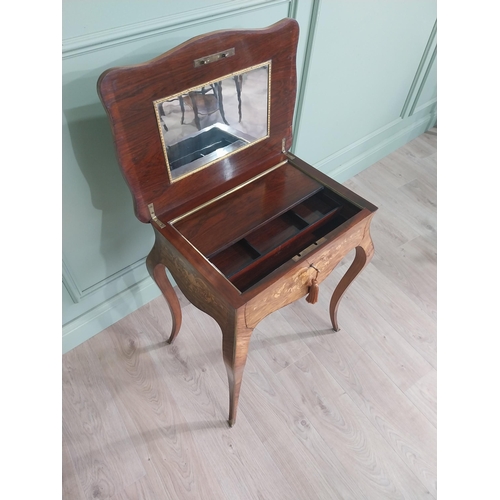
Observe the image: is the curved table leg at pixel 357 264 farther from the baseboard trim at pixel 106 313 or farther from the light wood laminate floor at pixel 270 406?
the baseboard trim at pixel 106 313

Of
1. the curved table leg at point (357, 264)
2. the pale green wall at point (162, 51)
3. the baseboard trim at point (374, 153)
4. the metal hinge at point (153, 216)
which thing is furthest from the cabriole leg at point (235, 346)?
the baseboard trim at point (374, 153)

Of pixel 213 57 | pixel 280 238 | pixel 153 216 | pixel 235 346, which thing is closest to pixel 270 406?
pixel 235 346

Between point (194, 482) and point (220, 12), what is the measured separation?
1.18m

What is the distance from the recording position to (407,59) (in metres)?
1.55

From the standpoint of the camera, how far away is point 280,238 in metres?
0.88

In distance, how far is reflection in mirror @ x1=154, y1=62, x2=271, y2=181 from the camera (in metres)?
0.76

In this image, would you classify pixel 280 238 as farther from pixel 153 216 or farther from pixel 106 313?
pixel 106 313

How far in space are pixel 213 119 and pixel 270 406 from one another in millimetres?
843

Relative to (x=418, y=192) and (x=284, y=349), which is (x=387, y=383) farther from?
(x=418, y=192)

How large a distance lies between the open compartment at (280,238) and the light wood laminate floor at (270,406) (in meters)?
0.50

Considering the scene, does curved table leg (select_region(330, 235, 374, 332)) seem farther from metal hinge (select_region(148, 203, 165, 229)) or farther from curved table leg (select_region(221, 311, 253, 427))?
metal hinge (select_region(148, 203, 165, 229))

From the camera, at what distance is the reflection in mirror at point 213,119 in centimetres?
76

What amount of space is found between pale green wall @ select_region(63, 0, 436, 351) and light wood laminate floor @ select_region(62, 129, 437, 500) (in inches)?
8.4

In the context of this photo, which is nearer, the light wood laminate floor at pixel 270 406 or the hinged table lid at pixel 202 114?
the hinged table lid at pixel 202 114
